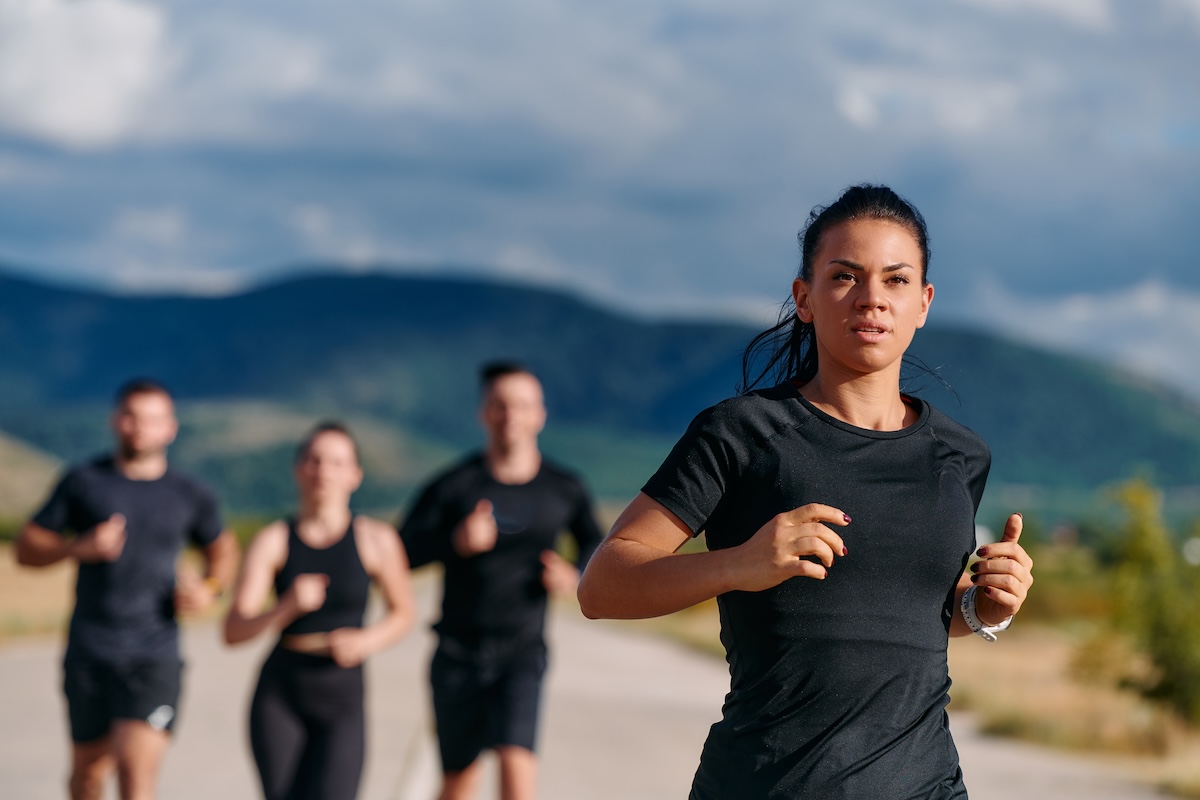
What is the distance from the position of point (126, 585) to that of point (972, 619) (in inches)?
206

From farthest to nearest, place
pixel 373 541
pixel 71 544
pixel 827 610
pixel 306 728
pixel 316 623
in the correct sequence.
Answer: pixel 71 544 < pixel 373 541 < pixel 316 623 < pixel 306 728 < pixel 827 610

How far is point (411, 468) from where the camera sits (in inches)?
7785

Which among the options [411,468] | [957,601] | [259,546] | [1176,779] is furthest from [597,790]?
[411,468]

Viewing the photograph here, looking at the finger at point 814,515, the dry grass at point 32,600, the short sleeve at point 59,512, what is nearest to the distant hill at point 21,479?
the dry grass at point 32,600

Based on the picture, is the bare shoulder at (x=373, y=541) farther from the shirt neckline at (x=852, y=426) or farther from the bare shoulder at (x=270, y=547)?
the shirt neckline at (x=852, y=426)

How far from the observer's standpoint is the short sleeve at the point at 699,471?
3354 millimetres

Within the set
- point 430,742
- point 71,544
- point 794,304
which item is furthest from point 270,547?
point 430,742

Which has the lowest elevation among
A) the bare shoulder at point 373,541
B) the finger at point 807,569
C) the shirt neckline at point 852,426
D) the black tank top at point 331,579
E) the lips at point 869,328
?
the finger at point 807,569

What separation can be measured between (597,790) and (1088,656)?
6183mm

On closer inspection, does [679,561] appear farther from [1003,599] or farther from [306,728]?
[306,728]

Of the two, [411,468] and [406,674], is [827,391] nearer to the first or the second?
[406,674]

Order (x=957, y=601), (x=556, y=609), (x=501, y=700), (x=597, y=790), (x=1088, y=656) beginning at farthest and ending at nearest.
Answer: (x=556, y=609) → (x=1088, y=656) → (x=597, y=790) → (x=501, y=700) → (x=957, y=601)

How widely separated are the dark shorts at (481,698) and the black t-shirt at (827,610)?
4176 millimetres

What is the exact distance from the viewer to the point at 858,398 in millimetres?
3529
